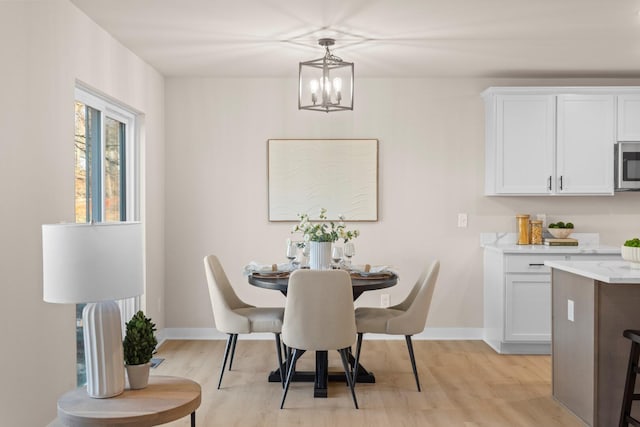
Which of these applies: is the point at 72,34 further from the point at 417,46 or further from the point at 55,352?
the point at 417,46

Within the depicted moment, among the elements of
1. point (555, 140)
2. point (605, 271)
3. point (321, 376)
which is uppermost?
point (555, 140)

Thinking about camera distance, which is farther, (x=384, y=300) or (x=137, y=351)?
(x=384, y=300)

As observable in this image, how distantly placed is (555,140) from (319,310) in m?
3.03

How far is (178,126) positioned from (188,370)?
2.34m

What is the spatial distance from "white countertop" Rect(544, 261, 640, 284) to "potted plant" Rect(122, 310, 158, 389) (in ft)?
7.57

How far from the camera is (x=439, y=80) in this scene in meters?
5.79

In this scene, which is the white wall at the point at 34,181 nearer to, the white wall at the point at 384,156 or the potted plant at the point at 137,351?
the potted plant at the point at 137,351

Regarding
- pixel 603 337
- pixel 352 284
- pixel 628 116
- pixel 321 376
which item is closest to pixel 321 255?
pixel 352 284

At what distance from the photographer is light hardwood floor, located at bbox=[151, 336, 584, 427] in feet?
12.0

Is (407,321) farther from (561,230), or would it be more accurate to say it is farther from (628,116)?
(628,116)

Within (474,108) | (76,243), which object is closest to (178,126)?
(474,108)

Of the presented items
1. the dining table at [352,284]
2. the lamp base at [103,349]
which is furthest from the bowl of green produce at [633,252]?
the lamp base at [103,349]

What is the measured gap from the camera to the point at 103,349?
2.36 metres

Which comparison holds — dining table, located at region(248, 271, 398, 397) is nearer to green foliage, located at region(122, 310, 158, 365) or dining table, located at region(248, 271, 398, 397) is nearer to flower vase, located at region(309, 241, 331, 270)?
flower vase, located at region(309, 241, 331, 270)
